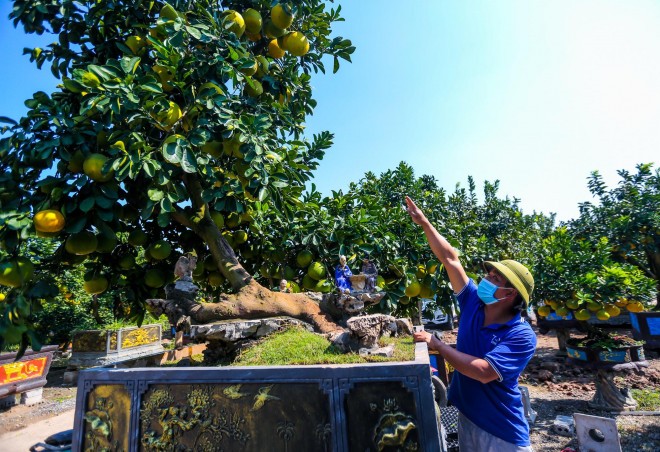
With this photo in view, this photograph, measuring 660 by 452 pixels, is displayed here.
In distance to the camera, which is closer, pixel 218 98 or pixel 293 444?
pixel 293 444

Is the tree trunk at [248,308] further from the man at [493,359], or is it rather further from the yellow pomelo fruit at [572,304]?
the yellow pomelo fruit at [572,304]

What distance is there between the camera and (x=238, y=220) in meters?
4.06

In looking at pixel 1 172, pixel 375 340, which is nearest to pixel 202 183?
pixel 1 172

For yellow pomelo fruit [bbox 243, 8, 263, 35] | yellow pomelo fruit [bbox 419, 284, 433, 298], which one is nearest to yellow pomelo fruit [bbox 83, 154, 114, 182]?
yellow pomelo fruit [bbox 243, 8, 263, 35]

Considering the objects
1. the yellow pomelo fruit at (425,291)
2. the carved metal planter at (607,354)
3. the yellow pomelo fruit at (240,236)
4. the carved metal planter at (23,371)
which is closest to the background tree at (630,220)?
the carved metal planter at (607,354)

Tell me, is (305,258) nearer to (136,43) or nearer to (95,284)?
(95,284)

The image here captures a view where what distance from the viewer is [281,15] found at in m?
3.14

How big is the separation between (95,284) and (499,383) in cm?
346

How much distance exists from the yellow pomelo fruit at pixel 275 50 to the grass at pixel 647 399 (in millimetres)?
8803

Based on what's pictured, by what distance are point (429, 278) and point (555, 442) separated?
392 cm

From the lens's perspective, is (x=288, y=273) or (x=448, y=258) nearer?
(x=448, y=258)

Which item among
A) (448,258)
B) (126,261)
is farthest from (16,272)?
(448,258)

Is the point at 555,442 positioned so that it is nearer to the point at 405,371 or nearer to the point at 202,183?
the point at 405,371

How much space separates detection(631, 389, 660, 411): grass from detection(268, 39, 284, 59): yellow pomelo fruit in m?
8.80
